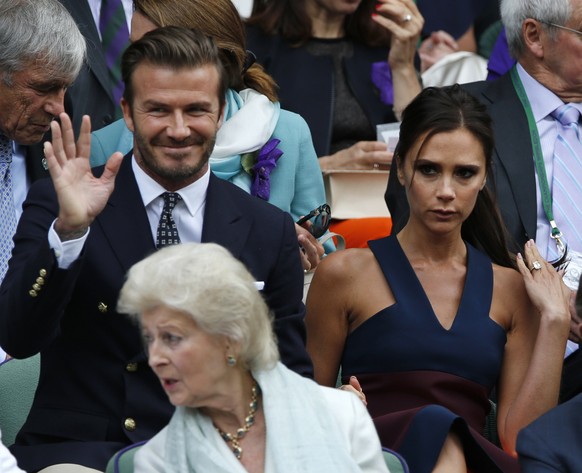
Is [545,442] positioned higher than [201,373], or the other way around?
[201,373]

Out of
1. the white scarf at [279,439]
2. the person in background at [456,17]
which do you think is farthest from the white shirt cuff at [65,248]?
the person in background at [456,17]

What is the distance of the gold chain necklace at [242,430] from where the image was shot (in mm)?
3711

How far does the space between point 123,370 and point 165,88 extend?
2.96 ft

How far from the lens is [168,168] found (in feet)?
14.4

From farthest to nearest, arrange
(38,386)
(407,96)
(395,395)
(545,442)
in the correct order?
(407,96), (395,395), (38,386), (545,442)

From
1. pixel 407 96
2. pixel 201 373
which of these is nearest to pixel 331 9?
pixel 407 96

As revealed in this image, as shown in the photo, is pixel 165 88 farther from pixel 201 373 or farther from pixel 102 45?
pixel 102 45

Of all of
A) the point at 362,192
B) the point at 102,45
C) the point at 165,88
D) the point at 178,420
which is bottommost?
the point at 362,192

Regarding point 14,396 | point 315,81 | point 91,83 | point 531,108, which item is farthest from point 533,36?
point 14,396

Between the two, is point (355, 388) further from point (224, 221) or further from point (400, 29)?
point (400, 29)

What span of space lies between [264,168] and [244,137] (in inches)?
5.6

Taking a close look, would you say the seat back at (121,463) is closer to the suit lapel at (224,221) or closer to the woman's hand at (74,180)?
the woman's hand at (74,180)

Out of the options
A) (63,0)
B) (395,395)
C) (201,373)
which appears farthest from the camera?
(63,0)

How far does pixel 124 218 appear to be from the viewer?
172 inches
